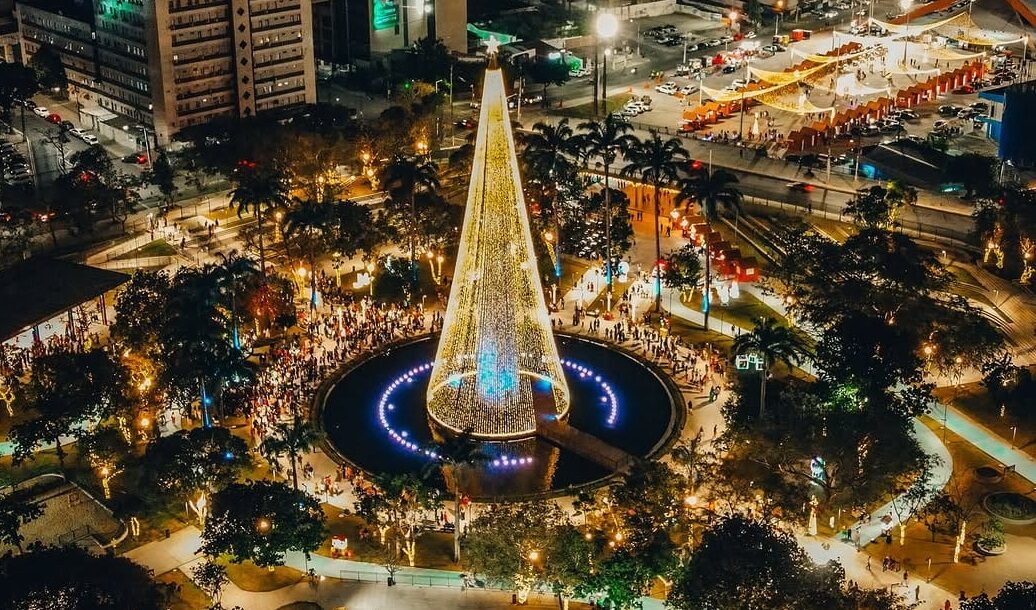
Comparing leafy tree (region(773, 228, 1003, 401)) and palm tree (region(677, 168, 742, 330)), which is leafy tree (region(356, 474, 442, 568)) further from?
palm tree (region(677, 168, 742, 330))

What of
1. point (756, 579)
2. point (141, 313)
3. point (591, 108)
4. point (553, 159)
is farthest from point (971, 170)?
point (141, 313)

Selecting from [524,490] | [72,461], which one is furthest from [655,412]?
[72,461]

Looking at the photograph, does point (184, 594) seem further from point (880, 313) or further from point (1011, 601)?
point (880, 313)

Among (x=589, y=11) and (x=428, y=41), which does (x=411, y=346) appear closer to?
(x=428, y=41)

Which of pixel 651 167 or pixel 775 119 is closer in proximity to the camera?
pixel 651 167

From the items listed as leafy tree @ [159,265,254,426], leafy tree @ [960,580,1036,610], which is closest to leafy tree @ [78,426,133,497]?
leafy tree @ [159,265,254,426]

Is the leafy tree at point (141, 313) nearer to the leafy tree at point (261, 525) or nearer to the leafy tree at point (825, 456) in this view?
the leafy tree at point (261, 525)
